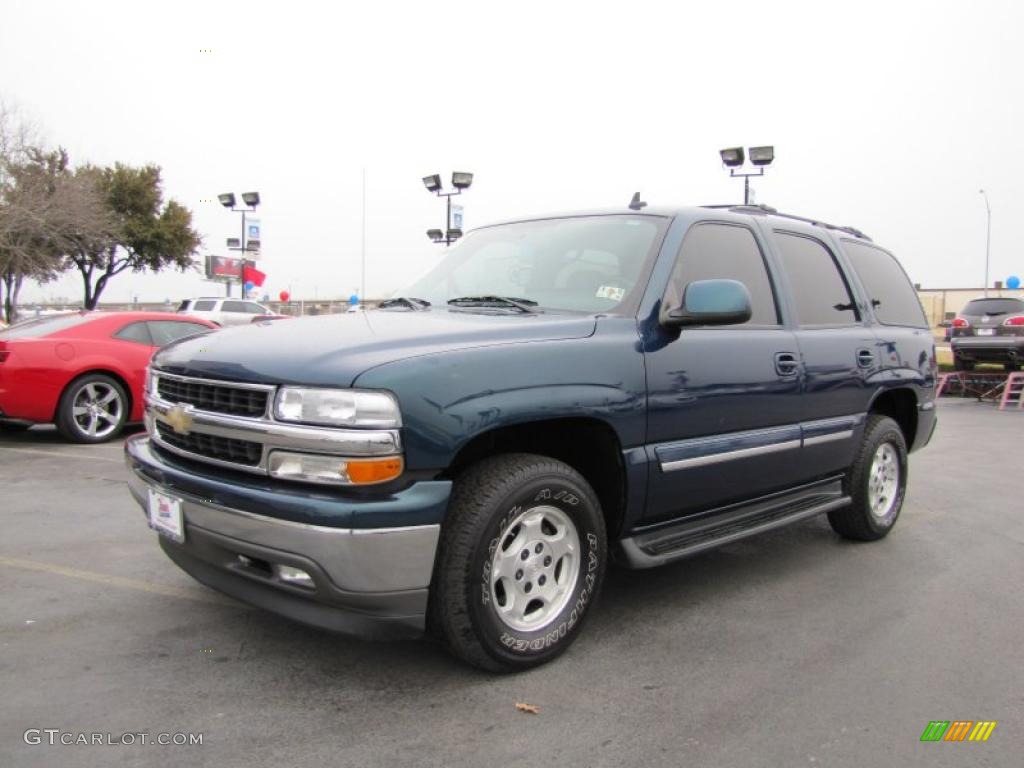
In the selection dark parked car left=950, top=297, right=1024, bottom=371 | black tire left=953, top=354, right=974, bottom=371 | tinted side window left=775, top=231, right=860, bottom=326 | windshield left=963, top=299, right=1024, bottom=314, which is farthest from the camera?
black tire left=953, top=354, right=974, bottom=371

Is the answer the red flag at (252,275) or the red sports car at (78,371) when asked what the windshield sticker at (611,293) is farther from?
→ the red flag at (252,275)

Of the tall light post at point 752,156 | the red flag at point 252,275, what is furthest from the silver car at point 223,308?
the tall light post at point 752,156

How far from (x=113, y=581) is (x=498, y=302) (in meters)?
2.36

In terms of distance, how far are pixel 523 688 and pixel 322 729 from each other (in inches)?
29.0

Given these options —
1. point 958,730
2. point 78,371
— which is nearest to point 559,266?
point 958,730

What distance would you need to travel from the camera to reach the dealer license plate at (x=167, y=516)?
9.87 ft

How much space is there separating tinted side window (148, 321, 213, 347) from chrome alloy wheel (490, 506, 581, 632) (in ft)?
21.8

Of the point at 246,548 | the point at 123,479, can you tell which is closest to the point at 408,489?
the point at 246,548

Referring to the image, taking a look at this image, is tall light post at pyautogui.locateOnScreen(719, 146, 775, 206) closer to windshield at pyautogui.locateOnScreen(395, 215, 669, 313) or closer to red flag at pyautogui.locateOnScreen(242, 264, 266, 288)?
windshield at pyautogui.locateOnScreen(395, 215, 669, 313)

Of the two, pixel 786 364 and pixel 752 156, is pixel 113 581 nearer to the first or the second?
pixel 786 364

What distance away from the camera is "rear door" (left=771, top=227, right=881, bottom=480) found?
14.2 feet

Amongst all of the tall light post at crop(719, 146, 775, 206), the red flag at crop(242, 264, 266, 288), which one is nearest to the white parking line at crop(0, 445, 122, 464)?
the tall light post at crop(719, 146, 775, 206)

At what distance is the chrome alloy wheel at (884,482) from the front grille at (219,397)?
3.75 m

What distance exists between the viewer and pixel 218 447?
296 cm
